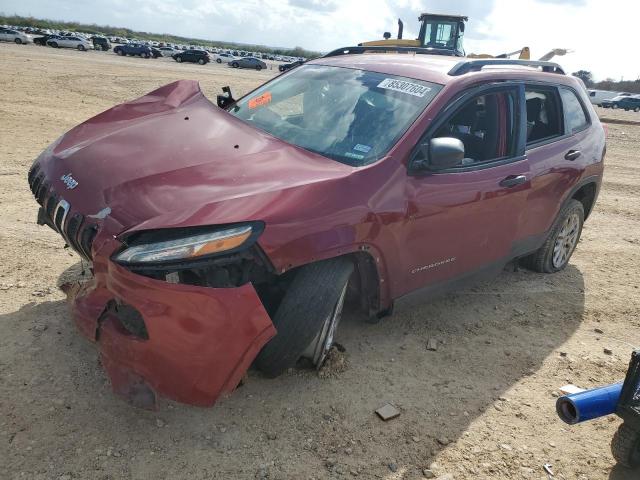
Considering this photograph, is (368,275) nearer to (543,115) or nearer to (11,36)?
(543,115)

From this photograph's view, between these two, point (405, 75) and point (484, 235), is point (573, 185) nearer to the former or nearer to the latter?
point (484, 235)

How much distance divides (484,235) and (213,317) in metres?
2.13

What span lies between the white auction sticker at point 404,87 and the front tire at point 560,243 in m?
1.96

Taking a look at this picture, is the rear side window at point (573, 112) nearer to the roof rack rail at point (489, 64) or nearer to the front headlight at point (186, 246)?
the roof rack rail at point (489, 64)

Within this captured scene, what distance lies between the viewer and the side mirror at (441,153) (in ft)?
10.2

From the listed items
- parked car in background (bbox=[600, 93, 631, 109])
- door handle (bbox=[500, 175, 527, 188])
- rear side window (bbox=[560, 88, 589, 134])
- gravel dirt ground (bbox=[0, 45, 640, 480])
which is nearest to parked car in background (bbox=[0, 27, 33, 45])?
parked car in background (bbox=[600, 93, 631, 109])

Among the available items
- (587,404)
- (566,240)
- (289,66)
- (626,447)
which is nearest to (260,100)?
(587,404)

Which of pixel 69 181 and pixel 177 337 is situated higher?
pixel 69 181

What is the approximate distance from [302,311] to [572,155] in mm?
2957

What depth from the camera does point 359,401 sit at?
3.02 metres

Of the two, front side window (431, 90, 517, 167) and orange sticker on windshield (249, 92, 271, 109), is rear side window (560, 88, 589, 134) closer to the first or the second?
front side window (431, 90, 517, 167)

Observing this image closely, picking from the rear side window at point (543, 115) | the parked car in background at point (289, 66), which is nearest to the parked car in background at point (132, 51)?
the parked car in background at point (289, 66)

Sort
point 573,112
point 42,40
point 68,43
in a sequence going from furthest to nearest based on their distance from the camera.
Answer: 1. point 42,40
2. point 68,43
3. point 573,112

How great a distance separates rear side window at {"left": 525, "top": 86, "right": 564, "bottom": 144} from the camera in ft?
14.0
